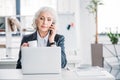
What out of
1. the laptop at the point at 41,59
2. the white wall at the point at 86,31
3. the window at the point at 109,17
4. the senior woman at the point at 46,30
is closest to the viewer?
the laptop at the point at 41,59

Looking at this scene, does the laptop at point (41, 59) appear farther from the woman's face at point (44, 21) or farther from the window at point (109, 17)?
the window at point (109, 17)

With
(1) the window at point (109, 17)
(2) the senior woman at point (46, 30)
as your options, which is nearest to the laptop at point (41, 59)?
(2) the senior woman at point (46, 30)

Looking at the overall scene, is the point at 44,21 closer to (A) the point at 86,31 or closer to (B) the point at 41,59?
(B) the point at 41,59

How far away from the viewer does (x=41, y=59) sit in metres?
1.78

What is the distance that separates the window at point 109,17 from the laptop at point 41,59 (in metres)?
5.59

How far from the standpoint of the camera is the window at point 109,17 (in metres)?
7.27

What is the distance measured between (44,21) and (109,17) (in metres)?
5.09

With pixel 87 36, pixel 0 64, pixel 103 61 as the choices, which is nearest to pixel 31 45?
pixel 0 64

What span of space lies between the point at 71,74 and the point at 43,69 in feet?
0.63

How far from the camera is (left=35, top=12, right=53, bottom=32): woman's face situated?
2432 millimetres

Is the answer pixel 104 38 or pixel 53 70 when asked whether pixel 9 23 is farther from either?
pixel 104 38

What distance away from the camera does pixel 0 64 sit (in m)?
3.47

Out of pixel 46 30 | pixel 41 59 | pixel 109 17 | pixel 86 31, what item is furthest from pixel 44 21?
pixel 109 17

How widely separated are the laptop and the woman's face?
68 cm
